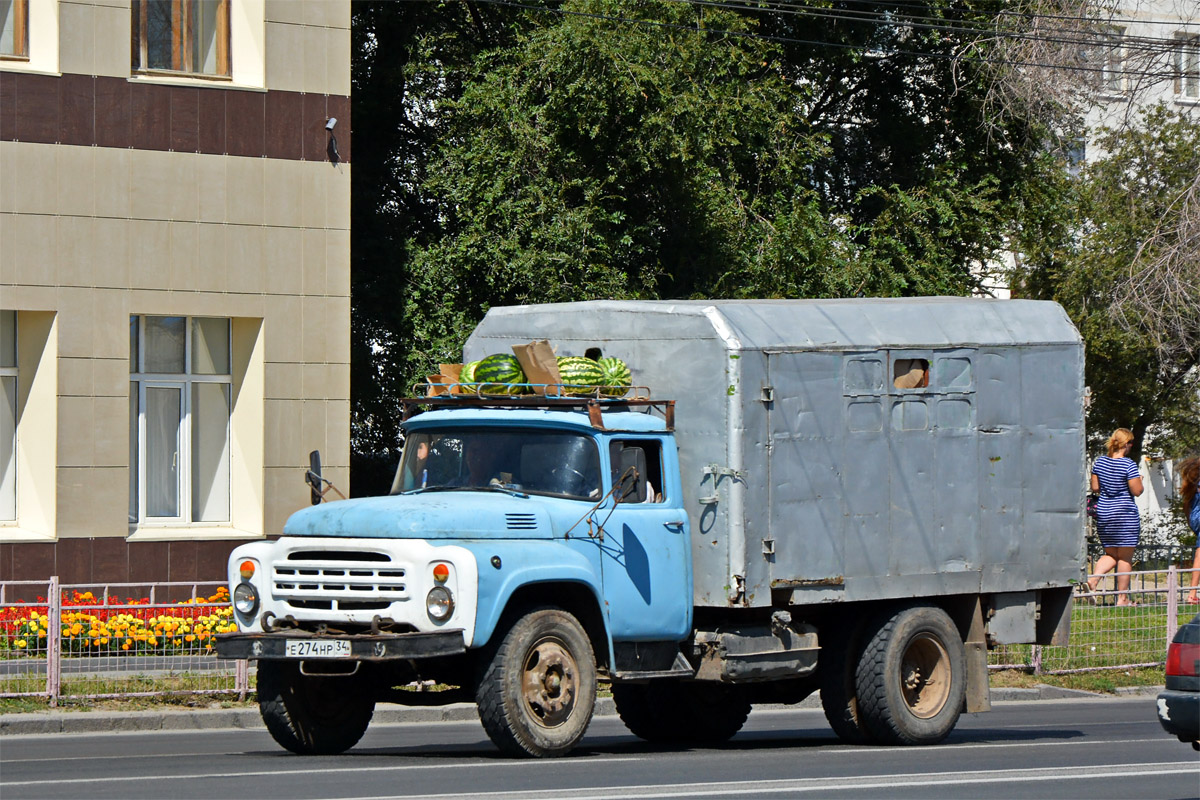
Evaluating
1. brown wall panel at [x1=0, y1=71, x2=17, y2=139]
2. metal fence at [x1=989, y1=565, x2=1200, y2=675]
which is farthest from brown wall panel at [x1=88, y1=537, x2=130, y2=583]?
metal fence at [x1=989, y1=565, x2=1200, y2=675]

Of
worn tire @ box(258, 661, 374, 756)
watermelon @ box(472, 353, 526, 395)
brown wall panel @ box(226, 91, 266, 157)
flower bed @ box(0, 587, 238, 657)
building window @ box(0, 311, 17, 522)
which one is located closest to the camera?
worn tire @ box(258, 661, 374, 756)

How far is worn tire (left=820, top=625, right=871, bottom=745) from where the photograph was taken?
13.7 meters

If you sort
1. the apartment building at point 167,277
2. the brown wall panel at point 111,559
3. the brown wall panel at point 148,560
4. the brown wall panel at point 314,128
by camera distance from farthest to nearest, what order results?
1. the brown wall panel at point 314,128
2. the brown wall panel at point 148,560
3. the brown wall panel at point 111,559
4. the apartment building at point 167,277

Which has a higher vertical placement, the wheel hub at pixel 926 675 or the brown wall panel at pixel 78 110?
the brown wall panel at pixel 78 110

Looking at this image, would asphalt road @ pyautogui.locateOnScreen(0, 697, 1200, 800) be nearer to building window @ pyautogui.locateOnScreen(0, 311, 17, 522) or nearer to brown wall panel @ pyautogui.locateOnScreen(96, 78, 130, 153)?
building window @ pyautogui.locateOnScreen(0, 311, 17, 522)

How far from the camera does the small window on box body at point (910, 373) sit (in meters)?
13.8

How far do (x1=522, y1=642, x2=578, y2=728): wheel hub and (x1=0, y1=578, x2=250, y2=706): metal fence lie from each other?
17.1ft

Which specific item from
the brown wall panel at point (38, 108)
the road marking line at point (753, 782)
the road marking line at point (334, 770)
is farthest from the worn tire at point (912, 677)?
the brown wall panel at point (38, 108)

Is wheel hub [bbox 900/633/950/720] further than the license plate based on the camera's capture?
Yes

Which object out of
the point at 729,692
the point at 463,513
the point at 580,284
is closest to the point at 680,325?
the point at 463,513

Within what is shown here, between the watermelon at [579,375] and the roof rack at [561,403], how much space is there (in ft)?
0.30

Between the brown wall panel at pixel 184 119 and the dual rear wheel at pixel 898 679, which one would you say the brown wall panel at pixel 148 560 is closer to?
the brown wall panel at pixel 184 119

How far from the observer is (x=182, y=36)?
22297 mm

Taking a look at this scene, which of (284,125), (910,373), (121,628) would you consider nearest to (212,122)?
(284,125)
